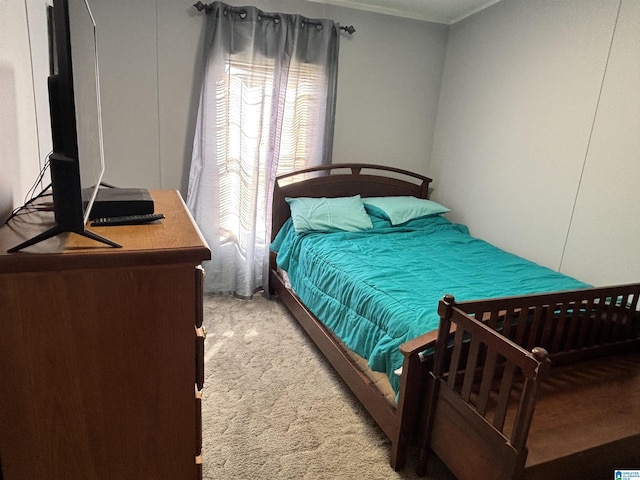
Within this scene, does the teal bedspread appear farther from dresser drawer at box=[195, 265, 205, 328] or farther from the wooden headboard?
dresser drawer at box=[195, 265, 205, 328]

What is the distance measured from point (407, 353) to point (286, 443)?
0.76m

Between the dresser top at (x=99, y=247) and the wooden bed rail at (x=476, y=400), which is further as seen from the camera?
the wooden bed rail at (x=476, y=400)

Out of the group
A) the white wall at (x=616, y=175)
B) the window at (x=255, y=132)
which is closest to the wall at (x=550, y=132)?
the white wall at (x=616, y=175)

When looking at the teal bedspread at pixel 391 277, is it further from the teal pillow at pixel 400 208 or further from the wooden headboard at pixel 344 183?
the wooden headboard at pixel 344 183

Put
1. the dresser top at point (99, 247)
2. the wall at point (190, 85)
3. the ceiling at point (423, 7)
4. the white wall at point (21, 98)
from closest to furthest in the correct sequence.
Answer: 1. the dresser top at point (99, 247)
2. the white wall at point (21, 98)
3. the wall at point (190, 85)
4. the ceiling at point (423, 7)

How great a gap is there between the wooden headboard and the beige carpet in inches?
41.0

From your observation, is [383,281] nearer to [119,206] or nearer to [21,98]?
[119,206]

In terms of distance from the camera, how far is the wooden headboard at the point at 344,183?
3338 millimetres

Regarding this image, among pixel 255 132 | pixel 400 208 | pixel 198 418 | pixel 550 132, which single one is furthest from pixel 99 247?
pixel 550 132

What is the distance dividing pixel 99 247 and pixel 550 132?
9.04 feet

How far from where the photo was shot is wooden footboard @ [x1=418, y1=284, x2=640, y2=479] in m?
1.31

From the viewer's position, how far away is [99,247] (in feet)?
3.15

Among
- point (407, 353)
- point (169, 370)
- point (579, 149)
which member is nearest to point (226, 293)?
point (407, 353)

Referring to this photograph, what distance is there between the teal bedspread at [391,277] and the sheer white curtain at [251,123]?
38 cm
